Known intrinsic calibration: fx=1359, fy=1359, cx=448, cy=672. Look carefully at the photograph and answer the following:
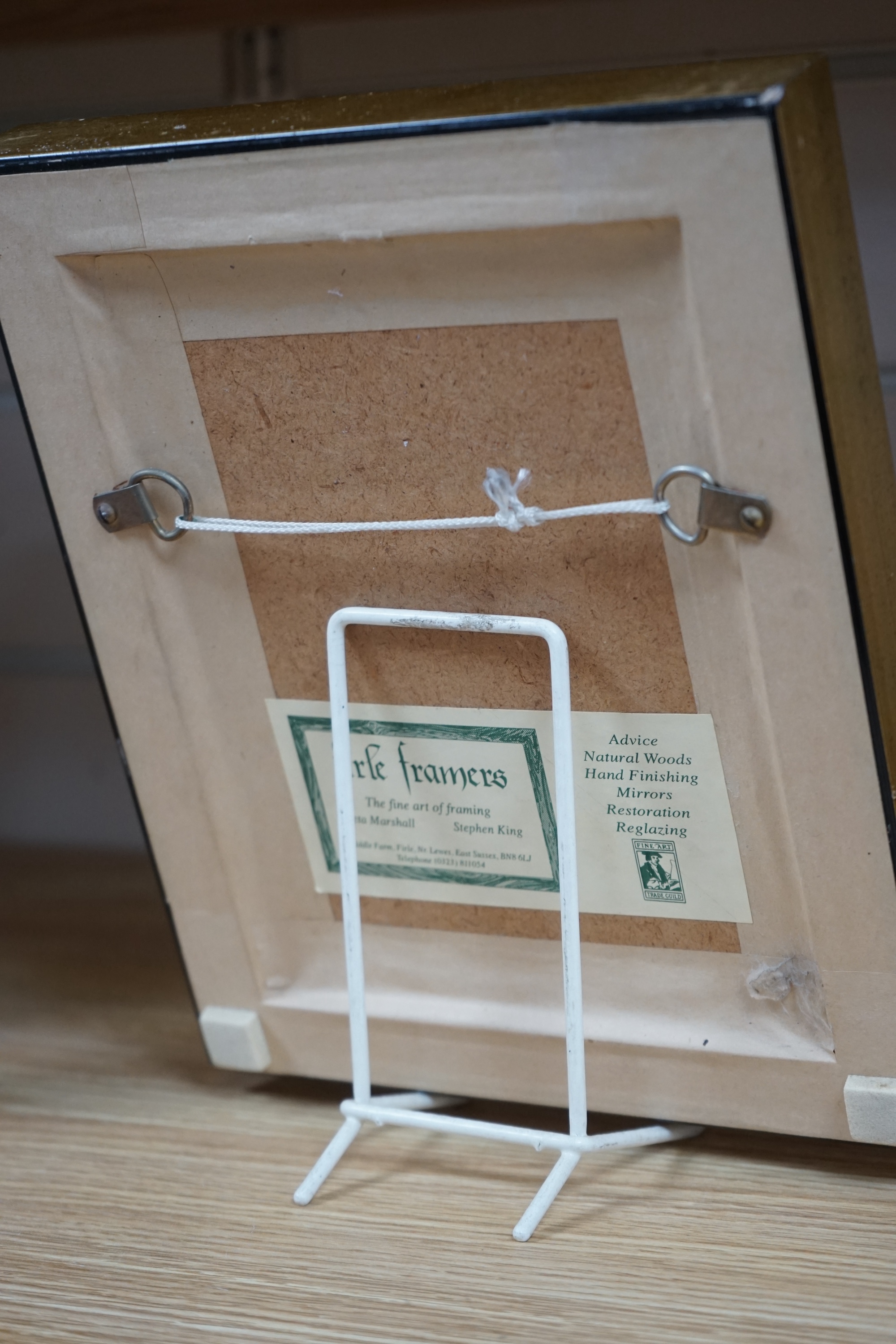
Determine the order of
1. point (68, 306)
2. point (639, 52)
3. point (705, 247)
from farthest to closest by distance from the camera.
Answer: point (639, 52)
point (68, 306)
point (705, 247)

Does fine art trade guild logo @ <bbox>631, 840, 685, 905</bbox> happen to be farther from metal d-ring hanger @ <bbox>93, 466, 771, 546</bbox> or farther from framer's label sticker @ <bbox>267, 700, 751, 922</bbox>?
metal d-ring hanger @ <bbox>93, 466, 771, 546</bbox>

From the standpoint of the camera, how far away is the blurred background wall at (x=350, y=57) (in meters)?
0.73

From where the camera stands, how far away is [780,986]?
0.61 metres

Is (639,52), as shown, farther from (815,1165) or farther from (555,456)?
(815,1165)

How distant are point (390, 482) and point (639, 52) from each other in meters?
0.33

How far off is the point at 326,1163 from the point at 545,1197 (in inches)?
4.4

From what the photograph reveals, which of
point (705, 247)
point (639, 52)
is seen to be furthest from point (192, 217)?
point (639, 52)

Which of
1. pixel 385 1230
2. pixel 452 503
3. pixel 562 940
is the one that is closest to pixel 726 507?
pixel 452 503

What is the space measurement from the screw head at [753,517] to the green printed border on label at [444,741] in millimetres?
145

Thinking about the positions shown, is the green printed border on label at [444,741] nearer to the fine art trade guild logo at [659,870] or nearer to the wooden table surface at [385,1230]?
the fine art trade guild logo at [659,870]

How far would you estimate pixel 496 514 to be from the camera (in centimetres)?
57

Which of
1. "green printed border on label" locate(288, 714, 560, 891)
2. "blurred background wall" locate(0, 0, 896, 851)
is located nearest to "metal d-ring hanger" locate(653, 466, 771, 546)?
"green printed border on label" locate(288, 714, 560, 891)

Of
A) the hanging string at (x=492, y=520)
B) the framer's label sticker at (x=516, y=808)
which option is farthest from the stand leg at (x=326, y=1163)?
the hanging string at (x=492, y=520)

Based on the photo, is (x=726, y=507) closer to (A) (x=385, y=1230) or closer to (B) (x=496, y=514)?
(B) (x=496, y=514)
